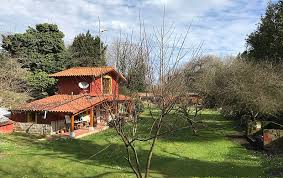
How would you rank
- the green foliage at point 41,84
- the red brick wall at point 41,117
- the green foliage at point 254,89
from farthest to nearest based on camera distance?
1. the green foliage at point 41,84
2. the red brick wall at point 41,117
3. the green foliage at point 254,89

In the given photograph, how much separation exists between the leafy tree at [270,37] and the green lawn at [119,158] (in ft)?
32.6

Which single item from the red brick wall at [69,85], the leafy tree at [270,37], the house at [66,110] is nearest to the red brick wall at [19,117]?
the house at [66,110]

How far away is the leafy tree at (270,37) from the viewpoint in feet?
115

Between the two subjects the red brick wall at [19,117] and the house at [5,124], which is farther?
the red brick wall at [19,117]

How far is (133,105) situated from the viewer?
12227 millimetres

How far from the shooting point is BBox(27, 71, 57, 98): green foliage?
47531mm

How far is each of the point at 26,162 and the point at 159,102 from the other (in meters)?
14.6

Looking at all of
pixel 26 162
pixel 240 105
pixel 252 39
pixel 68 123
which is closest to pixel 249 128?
pixel 240 105

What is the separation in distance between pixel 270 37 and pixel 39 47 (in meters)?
31.8

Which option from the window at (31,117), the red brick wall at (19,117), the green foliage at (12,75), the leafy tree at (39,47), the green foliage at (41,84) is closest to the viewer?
the window at (31,117)

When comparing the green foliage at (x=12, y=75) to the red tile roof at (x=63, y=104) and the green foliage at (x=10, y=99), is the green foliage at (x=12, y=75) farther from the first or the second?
the red tile roof at (x=63, y=104)

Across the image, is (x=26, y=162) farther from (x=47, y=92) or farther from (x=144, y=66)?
(x=47, y=92)

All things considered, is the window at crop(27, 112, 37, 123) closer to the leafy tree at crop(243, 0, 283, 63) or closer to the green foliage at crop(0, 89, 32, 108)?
the green foliage at crop(0, 89, 32, 108)

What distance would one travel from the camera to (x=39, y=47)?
167 feet
